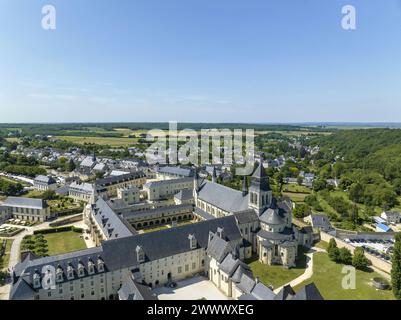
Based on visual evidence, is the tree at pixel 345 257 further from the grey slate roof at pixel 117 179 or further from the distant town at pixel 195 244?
the grey slate roof at pixel 117 179

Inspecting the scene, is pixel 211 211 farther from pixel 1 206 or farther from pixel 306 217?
Result: pixel 1 206

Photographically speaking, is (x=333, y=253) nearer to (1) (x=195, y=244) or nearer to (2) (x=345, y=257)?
(2) (x=345, y=257)

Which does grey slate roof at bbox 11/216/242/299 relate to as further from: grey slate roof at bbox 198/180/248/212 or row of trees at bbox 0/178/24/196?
row of trees at bbox 0/178/24/196

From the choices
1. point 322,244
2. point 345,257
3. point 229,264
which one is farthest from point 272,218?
point 322,244

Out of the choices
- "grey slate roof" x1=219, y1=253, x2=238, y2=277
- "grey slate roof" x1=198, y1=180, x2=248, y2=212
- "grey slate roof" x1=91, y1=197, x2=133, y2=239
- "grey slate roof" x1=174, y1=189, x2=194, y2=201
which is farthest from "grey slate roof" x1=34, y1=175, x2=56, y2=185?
"grey slate roof" x1=219, y1=253, x2=238, y2=277

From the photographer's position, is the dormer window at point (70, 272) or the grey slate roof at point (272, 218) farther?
the grey slate roof at point (272, 218)

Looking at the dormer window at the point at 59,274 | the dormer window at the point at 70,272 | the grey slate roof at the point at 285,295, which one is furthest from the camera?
the dormer window at the point at 70,272

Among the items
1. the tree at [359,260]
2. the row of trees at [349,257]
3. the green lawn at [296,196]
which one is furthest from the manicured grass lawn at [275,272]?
the green lawn at [296,196]
